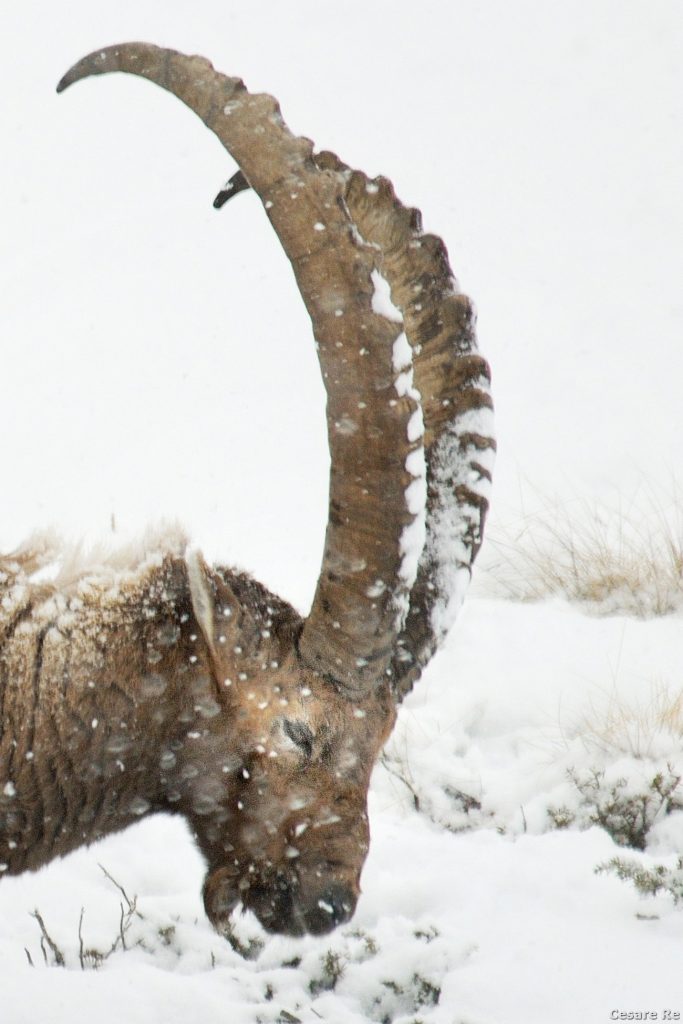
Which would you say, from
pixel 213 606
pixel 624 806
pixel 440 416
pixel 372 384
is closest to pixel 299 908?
pixel 213 606

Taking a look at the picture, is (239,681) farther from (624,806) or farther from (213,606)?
(624,806)

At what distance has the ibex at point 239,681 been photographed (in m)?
3.04

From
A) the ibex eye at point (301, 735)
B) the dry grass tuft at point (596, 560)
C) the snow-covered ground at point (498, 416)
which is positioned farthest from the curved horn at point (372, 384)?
the dry grass tuft at point (596, 560)

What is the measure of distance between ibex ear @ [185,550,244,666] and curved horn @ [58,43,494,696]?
220 mm

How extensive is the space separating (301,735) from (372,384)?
1059 mm

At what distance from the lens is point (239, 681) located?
3.26 meters

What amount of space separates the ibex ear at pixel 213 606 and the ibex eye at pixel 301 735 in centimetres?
29

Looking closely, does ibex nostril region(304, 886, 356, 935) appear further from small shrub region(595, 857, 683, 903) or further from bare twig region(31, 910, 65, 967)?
small shrub region(595, 857, 683, 903)

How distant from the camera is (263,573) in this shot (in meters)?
7.73

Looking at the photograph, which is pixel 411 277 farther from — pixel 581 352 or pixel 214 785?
pixel 581 352

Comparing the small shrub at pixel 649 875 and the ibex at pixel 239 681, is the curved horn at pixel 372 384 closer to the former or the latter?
the ibex at pixel 239 681

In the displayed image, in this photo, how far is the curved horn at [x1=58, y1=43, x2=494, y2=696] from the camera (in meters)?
2.83

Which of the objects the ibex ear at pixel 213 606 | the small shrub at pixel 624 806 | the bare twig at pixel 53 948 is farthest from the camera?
the small shrub at pixel 624 806

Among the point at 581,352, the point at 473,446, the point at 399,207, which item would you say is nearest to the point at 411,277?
the point at 399,207
